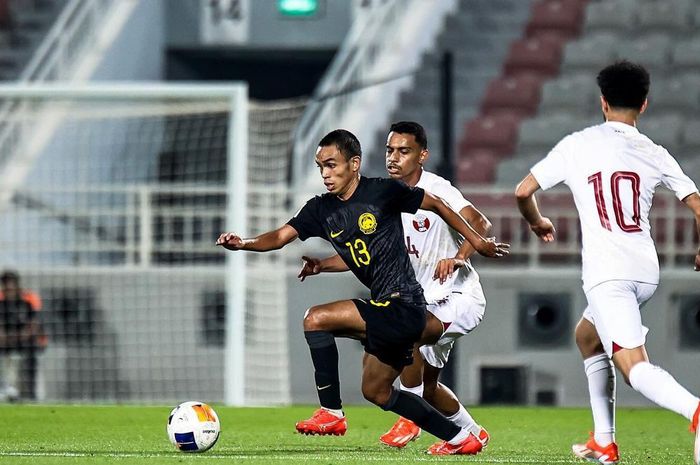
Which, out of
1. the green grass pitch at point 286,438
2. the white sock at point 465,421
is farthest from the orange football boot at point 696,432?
the white sock at point 465,421

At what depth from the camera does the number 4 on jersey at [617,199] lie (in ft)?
20.0

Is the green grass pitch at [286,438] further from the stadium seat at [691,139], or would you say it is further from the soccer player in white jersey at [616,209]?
the stadium seat at [691,139]

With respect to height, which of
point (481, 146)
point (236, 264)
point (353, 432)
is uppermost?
point (481, 146)

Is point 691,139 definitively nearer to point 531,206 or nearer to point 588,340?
point 588,340

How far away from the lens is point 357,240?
6707 mm

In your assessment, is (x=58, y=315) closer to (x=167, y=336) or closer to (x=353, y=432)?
(x=167, y=336)

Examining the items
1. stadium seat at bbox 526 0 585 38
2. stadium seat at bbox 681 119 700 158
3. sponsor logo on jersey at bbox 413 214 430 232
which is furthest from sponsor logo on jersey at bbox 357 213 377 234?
stadium seat at bbox 526 0 585 38

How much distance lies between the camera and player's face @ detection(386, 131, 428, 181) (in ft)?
24.2

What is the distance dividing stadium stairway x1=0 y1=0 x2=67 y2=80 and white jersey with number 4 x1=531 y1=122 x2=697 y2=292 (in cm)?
1362

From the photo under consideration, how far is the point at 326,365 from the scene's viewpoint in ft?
22.0

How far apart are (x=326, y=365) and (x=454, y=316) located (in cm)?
87

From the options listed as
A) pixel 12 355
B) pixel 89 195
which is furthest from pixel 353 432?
pixel 89 195

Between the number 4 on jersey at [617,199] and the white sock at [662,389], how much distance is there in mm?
543

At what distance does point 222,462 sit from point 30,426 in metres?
2.56
